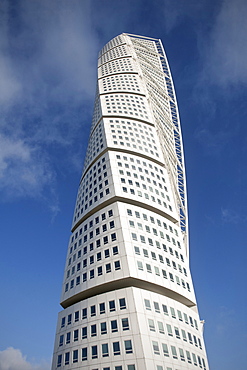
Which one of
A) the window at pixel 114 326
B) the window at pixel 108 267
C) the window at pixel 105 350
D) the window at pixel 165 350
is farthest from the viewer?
the window at pixel 108 267

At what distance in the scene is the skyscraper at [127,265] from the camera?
28.7 meters

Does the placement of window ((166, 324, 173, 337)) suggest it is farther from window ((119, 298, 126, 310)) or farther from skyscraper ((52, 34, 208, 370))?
window ((119, 298, 126, 310))

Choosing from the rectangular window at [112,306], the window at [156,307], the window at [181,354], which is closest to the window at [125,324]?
the rectangular window at [112,306]

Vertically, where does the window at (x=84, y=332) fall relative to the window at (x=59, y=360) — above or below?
above

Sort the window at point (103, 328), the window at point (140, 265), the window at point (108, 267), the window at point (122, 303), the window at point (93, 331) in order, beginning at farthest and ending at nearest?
the window at point (108, 267) → the window at point (140, 265) → the window at point (122, 303) → the window at point (93, 331) → the window at point (103, 328)

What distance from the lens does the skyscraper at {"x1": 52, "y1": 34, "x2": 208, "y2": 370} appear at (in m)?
28.7

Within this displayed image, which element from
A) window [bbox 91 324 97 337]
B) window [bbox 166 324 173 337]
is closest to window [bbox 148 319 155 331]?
window [bbox 166 324 173 337]

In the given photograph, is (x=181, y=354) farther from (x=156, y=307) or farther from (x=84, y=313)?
(x=84, y=313)

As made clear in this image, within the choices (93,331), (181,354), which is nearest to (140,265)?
(93,331)

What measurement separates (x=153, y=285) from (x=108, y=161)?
20.2 meters

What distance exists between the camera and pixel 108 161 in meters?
47.1

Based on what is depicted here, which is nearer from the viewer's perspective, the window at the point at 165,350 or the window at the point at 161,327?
the window at the point at 165,350

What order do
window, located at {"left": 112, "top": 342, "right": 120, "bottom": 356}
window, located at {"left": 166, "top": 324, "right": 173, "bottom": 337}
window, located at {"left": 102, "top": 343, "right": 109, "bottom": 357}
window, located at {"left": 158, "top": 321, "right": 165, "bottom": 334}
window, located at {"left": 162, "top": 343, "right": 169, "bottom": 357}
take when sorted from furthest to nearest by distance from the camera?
window, located at {"left": 166, "top": 324, "right": 173, "bottom": 337}
window, located at {"left": 158, "top": 321, "right": 165, "bottom": 334}
window, located at {"left": 162, "top": 343, "right": 169, "bottom": 357}
window, located at {"left": 102, "top": 343, "right": 109, "bottom": 357}
window, located at {"left": 112, "top": 342, "right": 120, "bottom": 356}

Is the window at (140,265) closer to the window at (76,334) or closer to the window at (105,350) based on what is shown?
the window at (105,350)
